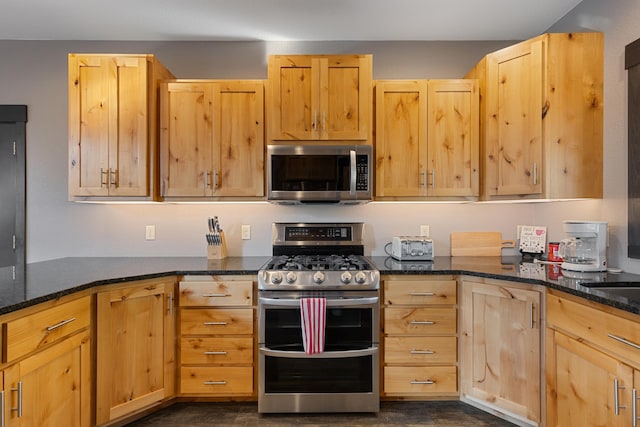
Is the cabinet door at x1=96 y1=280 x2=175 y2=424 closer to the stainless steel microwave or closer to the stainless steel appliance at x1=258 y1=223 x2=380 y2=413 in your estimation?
the stainless steel appliance at x1=258 y1=223 x2=380 y2=413

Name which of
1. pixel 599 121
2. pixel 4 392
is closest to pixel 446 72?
pixel 599 121

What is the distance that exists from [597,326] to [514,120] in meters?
1.37

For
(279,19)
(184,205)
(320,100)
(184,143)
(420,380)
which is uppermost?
(279,19)

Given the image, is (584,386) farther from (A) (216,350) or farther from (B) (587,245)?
(A) (216,350)

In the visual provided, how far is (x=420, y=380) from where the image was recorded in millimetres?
2287

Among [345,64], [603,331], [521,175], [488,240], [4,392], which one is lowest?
[4,392]

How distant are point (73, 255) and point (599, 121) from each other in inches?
150

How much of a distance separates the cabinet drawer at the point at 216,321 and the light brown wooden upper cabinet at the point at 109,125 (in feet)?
2.95

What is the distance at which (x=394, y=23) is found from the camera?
2.62 m

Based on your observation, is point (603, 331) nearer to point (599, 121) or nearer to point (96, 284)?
point (599, 121)

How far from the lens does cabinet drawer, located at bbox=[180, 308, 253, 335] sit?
227 centimetres

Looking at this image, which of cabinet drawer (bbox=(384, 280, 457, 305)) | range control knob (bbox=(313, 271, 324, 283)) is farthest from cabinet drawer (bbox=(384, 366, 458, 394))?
range control knob (bbox=(313, 271, 324, 283))

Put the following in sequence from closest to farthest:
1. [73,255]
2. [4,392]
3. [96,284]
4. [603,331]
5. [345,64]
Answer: [4,392] < [603,331] < [96,284] < [345,64] < [73,255]

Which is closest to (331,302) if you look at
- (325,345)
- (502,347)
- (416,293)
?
(325,345)
